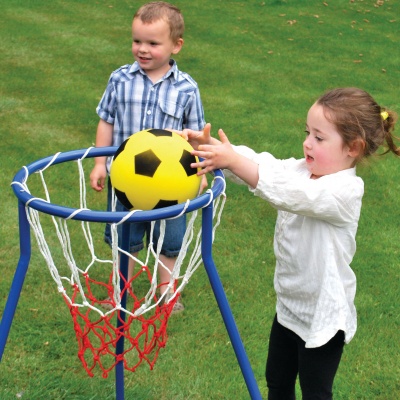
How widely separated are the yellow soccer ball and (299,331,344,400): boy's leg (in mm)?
800

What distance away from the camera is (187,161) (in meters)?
2.66

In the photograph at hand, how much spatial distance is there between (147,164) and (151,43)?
142cm

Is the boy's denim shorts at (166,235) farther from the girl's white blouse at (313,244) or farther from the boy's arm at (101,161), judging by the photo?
the girl's white blouse at (313,244)

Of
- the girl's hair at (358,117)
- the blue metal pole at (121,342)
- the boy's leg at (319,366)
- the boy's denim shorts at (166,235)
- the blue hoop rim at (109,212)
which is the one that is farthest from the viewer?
the boy's denim shorts at (166,235)

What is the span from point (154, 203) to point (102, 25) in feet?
29.0

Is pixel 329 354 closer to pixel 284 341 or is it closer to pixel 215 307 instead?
pixel 284 341

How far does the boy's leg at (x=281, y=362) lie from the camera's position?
3.04 metres

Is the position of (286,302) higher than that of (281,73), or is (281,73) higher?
(286,302)

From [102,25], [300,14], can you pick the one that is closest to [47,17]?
[102,25]

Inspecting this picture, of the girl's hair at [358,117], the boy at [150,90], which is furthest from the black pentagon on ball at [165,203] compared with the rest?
the boy at [150,90]

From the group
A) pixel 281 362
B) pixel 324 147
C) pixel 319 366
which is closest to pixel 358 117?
pixel 324 147

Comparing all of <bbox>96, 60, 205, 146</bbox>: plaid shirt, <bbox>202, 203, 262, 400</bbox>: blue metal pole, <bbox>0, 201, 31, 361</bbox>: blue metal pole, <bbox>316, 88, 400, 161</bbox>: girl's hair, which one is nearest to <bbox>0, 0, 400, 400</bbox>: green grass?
<bbox>316, 88, 400, 161</bbox>: girl's hair

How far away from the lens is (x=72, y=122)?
718 cm

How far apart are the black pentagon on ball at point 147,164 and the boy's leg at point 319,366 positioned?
3.16 ft
